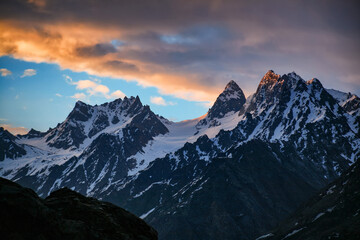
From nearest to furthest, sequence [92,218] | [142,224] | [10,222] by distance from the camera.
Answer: [10,222], [92,218], [142,224]

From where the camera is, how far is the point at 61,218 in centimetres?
4662

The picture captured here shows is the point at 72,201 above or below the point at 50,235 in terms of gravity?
above

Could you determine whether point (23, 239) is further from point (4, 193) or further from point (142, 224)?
point (142, 224)

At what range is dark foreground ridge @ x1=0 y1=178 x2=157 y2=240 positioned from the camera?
41.8m

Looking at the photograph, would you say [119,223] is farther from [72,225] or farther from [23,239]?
[23,239]

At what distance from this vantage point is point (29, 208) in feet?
142

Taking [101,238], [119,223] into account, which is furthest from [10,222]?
[119,223]

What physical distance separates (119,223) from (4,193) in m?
13.6

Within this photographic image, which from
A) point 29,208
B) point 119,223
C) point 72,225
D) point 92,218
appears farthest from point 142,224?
point 29,208

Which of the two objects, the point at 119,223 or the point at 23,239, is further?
the point at 119,223

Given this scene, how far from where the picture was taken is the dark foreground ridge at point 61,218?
41844 mm

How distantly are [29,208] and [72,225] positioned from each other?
Result: 15.6ft

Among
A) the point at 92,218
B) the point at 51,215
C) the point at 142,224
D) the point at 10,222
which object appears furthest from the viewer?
the point at 142,224

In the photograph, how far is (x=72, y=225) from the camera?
46125 millimetres
